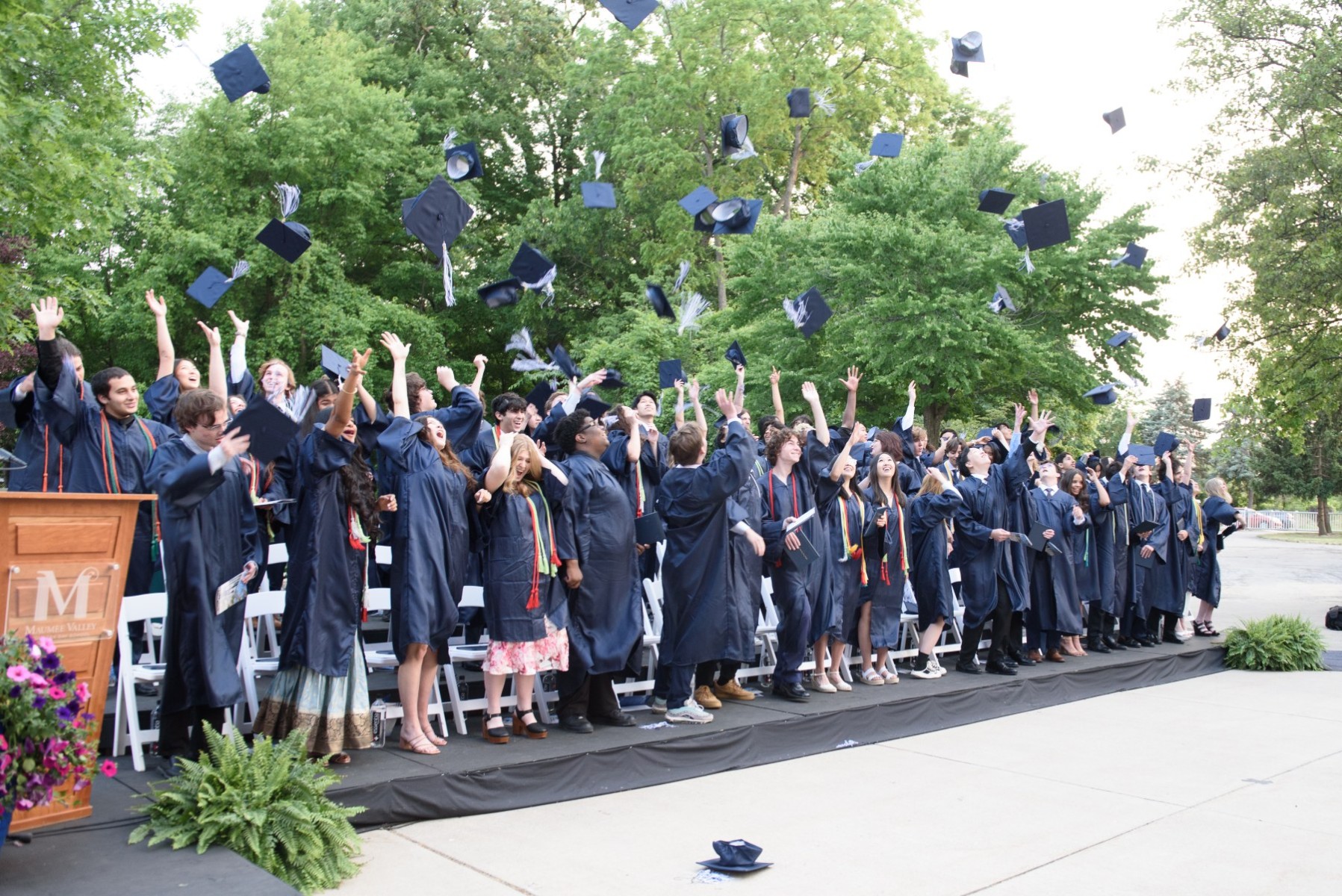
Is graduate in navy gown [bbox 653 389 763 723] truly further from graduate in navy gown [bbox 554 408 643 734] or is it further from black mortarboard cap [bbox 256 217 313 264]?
black mortarboard cap [bbox 256 217 313 264]

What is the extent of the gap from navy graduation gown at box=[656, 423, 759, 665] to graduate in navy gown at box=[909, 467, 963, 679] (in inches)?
89.3

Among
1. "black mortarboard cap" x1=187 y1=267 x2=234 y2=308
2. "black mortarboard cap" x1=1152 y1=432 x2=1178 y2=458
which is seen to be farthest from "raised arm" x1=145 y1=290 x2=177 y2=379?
"black mortarboard cap" x1=1152 y1=432 x2=1178 y2=458

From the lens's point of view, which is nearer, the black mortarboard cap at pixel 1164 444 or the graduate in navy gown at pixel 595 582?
the graduate in navy gown at pixel 595 582

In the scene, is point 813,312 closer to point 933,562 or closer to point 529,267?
point 933,562

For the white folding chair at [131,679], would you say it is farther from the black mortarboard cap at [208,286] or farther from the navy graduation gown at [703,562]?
the navy graduation gown at [703,562]

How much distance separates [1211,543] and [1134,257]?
648 cm

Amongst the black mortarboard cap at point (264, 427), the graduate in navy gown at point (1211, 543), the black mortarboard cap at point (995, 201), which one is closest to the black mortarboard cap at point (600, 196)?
the black mortarboard cap at point (995, 201)

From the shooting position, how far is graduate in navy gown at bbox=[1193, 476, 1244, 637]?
12242 millimetres

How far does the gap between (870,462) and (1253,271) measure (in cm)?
1231

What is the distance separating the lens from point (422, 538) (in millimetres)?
5477

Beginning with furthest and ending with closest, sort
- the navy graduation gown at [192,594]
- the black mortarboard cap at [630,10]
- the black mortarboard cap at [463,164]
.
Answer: the black mortarboard cap at [463,164], the black mortarboard cap at [630,10], the navy graduation gown at [192,594]

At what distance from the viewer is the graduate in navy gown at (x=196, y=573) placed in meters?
4.59

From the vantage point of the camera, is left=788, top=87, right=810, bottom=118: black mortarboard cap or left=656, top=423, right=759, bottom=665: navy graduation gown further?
left=788, top=87, right=810, bottom=118: black mortarboard cap

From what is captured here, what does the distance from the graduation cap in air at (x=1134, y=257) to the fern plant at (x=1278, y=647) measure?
22.2 ft
